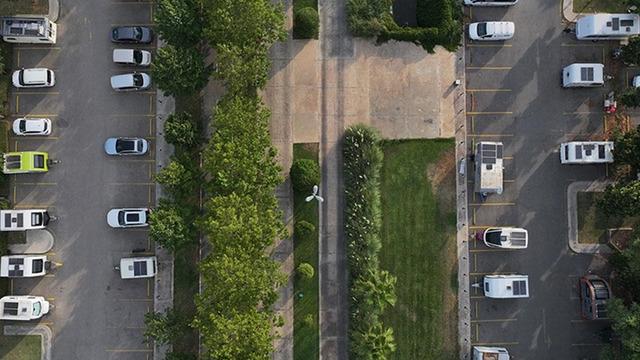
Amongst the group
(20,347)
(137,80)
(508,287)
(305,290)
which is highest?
(137,80)

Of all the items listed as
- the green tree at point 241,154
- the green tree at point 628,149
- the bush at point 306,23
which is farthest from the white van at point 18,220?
the green tree at point 628,149

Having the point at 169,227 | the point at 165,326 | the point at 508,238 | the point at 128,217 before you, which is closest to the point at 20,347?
the point at 165,326

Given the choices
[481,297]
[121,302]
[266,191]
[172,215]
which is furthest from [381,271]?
[121,302]

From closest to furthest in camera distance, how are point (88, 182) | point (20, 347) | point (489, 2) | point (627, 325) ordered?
point (627, 325) < point (20, 347) < point (88, 182) < point (489, 2)

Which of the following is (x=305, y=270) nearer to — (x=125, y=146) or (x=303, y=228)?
(x=303, y=228)

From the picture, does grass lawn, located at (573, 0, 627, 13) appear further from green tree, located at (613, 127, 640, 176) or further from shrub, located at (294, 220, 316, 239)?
shrub, located at (294, 220, 316, 239)

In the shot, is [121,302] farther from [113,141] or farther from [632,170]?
[632,170]
